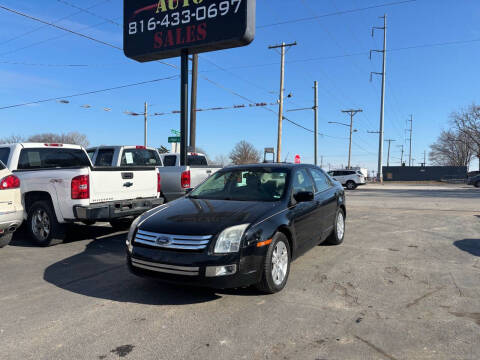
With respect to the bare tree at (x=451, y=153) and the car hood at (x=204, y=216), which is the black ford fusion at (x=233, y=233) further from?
the bare tree at (x=451, y=153)

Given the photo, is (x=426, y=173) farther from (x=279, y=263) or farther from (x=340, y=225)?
(x=279, y=263)

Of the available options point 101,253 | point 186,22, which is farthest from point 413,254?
point 186,22

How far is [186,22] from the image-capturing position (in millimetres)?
10633

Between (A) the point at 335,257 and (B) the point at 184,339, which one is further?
(A) the point at 335,257

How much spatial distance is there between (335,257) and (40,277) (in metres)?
4.31

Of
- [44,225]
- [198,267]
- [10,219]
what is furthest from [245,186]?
[44,225]

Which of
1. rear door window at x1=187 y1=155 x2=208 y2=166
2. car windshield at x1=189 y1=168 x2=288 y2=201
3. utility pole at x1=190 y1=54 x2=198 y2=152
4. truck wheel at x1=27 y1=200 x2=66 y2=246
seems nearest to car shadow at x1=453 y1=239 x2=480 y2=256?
car windshield at x1=189 y1=168 x2=288 y2=201

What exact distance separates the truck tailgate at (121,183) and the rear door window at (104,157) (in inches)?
96.0

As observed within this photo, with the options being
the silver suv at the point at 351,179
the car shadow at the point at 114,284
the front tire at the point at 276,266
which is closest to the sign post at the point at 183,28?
the car shadow at the point at 114,284

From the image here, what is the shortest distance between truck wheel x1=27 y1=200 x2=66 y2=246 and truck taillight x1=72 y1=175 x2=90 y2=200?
691mm

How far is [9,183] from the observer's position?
18.6 feet

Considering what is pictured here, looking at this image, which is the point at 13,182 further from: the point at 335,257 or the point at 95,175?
the point at 335,257

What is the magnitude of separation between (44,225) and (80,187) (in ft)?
4.11

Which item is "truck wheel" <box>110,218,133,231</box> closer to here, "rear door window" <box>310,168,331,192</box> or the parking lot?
the parking lot
